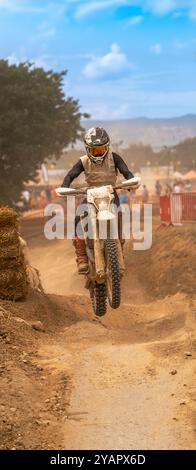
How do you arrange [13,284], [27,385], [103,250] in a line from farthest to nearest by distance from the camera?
[13,284] → [103,250] → [27,385]

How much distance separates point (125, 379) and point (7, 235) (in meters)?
4.86

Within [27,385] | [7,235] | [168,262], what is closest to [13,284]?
[7,235]

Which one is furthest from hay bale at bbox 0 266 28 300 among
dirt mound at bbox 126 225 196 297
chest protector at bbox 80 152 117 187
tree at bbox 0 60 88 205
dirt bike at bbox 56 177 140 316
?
tree at bbox 0 60 88 205

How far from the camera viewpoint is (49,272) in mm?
24969

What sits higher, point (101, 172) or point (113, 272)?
point (101, 172)

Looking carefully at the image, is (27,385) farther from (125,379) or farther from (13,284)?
(13,284)

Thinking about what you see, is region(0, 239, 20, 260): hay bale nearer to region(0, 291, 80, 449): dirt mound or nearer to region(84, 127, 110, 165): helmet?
region(0, 291, 80, 449): dirt mound

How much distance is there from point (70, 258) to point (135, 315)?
12.2 meters

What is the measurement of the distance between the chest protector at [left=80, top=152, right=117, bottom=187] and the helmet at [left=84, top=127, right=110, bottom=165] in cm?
12

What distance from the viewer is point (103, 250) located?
8617 millimetres

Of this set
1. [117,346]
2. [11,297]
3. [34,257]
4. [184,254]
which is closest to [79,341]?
[117,346]

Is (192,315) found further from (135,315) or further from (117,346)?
(117,346)

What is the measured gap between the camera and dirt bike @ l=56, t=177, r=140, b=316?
834cm

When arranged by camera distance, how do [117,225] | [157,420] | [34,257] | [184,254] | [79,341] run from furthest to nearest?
[34,257], [184,254], [79,341], [117,225], [157,420]
